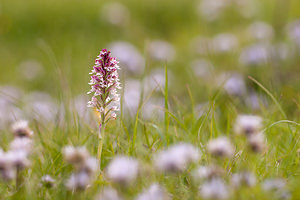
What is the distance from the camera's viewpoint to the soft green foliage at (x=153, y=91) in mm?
1414

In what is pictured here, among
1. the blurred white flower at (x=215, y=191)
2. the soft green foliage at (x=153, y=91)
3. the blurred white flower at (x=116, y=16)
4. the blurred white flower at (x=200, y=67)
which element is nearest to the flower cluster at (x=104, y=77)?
the soft green foliage at (x=153, y=91)

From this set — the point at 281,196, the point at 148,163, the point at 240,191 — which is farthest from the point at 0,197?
the point at 281,196

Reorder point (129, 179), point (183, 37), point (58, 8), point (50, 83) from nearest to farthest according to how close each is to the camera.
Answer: point (129, 179) → point (50, 83) → point (183, 37) → point (58, 8)

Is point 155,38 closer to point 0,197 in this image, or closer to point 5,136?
point 5,136

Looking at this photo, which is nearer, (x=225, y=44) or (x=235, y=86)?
(x=235, y=86)

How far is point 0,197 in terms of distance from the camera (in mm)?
1268

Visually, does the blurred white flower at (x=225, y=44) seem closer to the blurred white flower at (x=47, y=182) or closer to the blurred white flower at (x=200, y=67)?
the blurred white flower at (x=200, y=67)

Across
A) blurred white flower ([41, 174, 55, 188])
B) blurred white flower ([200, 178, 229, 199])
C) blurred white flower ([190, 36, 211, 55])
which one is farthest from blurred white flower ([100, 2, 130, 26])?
blurred white flower ([200, 178, 229, 199])

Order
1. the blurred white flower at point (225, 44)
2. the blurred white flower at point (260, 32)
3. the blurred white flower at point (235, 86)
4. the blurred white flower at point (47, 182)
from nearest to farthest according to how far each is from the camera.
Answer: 1. the blurred white flower at point (47, 182)
2. the blurred white flower at point (235, 86)
3. the blurred white flower at point (260, 32)
4. the blurred white flower at point (225, 44)

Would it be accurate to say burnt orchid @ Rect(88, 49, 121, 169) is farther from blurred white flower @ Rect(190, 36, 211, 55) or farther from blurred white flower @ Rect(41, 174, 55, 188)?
blurred white flower @ Rect(190, 36, 211, 55)

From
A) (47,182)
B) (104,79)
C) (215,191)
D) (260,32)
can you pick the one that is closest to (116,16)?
(260,32)

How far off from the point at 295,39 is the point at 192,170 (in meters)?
3.81

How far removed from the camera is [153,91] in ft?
5.88

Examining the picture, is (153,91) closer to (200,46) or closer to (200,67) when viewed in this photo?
(200,67)
